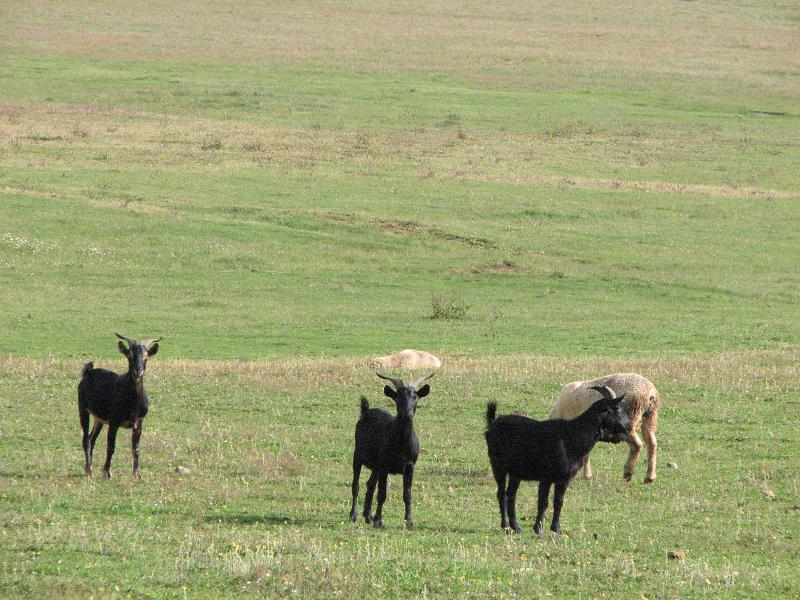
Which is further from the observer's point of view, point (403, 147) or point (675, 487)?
point (403, 147)

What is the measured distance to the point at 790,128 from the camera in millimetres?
73875

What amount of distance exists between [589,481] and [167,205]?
3381 centimetres

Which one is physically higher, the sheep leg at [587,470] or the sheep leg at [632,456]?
the sheep leg at [632,456]

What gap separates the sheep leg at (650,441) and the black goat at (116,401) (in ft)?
22.9

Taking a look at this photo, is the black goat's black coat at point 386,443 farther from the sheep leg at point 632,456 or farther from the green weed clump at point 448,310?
the green weed clump at point 448,310

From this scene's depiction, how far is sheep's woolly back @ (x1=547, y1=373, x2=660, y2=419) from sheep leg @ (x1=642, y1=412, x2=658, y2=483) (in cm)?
11

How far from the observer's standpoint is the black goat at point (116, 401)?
53.9ft

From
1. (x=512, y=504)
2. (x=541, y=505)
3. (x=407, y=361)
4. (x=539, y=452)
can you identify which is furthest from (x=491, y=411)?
(x=407, y=361)

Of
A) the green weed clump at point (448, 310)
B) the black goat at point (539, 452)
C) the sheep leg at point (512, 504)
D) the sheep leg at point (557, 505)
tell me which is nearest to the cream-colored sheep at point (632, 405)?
the black goat at point (539, 452)

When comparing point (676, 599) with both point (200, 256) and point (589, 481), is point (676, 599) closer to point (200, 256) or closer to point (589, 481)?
point (589, 481)

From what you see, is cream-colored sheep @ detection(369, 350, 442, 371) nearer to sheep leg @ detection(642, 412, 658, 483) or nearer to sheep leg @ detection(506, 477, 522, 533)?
sheep leg @ detection(642, 412, 658, 483)

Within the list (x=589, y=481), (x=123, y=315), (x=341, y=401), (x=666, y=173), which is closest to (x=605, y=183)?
(x=666, y=173)

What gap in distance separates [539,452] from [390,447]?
168 cm

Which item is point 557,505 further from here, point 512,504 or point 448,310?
point 448,310
